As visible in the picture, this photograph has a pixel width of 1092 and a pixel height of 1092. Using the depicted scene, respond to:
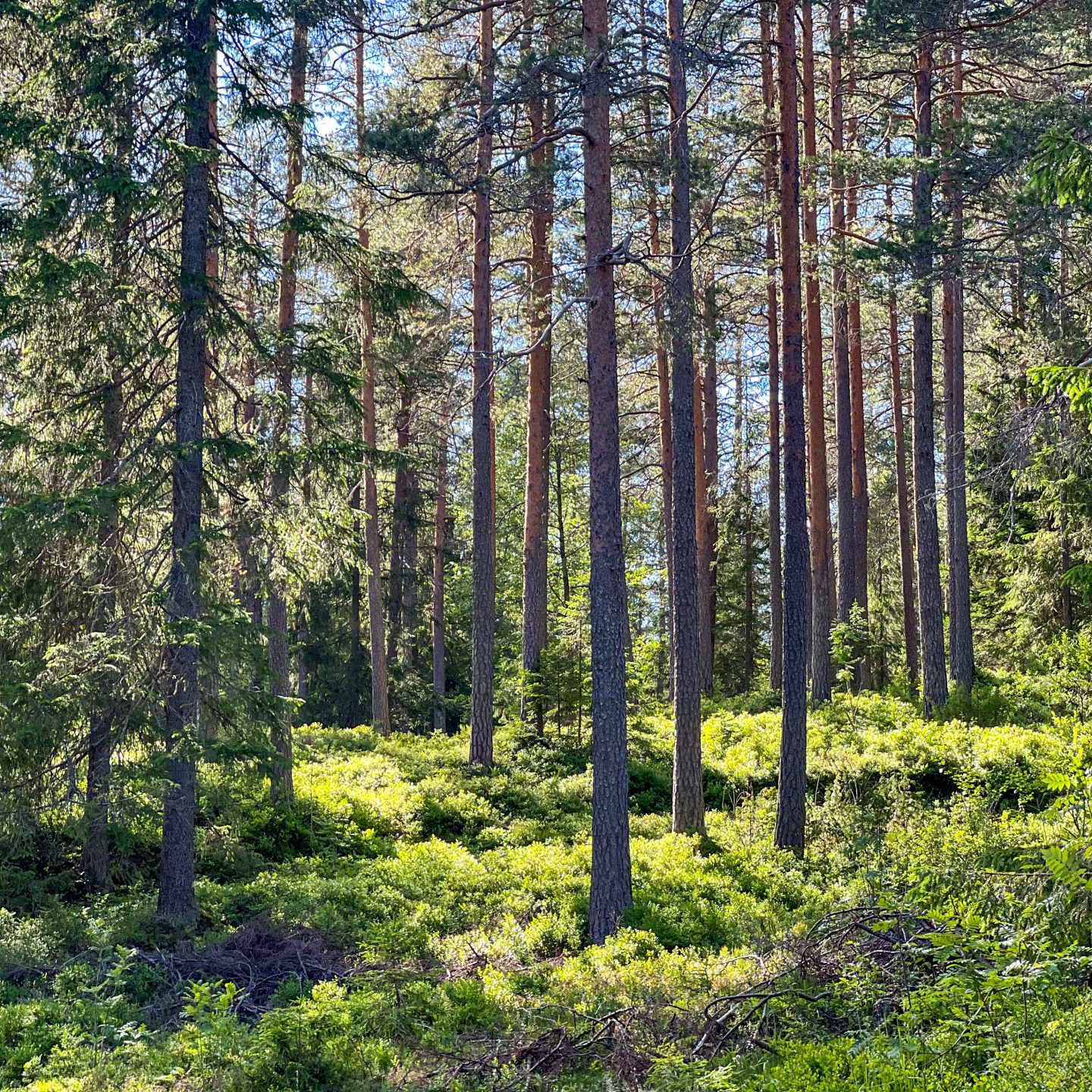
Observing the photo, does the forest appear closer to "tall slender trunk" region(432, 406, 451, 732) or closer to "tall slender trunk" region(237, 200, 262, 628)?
"tall slender trunk" region(237, 200, 262, 628)

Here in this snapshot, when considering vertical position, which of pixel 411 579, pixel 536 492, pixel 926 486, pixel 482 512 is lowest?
pixel 411 579

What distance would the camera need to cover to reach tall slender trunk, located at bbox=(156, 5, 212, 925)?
9195 mm

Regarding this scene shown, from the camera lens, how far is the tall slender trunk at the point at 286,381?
386 inches

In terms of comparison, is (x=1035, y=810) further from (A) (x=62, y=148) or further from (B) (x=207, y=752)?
(A) (x=62, y=148)

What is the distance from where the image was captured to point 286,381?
10.5 metres

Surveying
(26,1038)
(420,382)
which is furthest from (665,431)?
(26,1038)

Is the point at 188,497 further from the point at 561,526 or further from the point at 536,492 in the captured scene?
the point at 561,526

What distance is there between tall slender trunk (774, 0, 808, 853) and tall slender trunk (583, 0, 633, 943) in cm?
270

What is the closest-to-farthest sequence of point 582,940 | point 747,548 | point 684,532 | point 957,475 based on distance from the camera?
point 582,940
point 684,532
point 957,475
point 747,548

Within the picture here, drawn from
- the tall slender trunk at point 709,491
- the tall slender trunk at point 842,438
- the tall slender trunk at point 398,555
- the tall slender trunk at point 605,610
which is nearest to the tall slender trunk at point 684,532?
the tall slender trunk at point 605,610

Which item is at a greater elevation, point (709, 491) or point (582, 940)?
point (709, 491)

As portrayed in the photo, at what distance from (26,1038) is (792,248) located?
426 inches

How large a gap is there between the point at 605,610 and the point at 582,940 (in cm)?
317

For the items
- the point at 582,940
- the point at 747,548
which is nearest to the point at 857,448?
the point at 747,548
